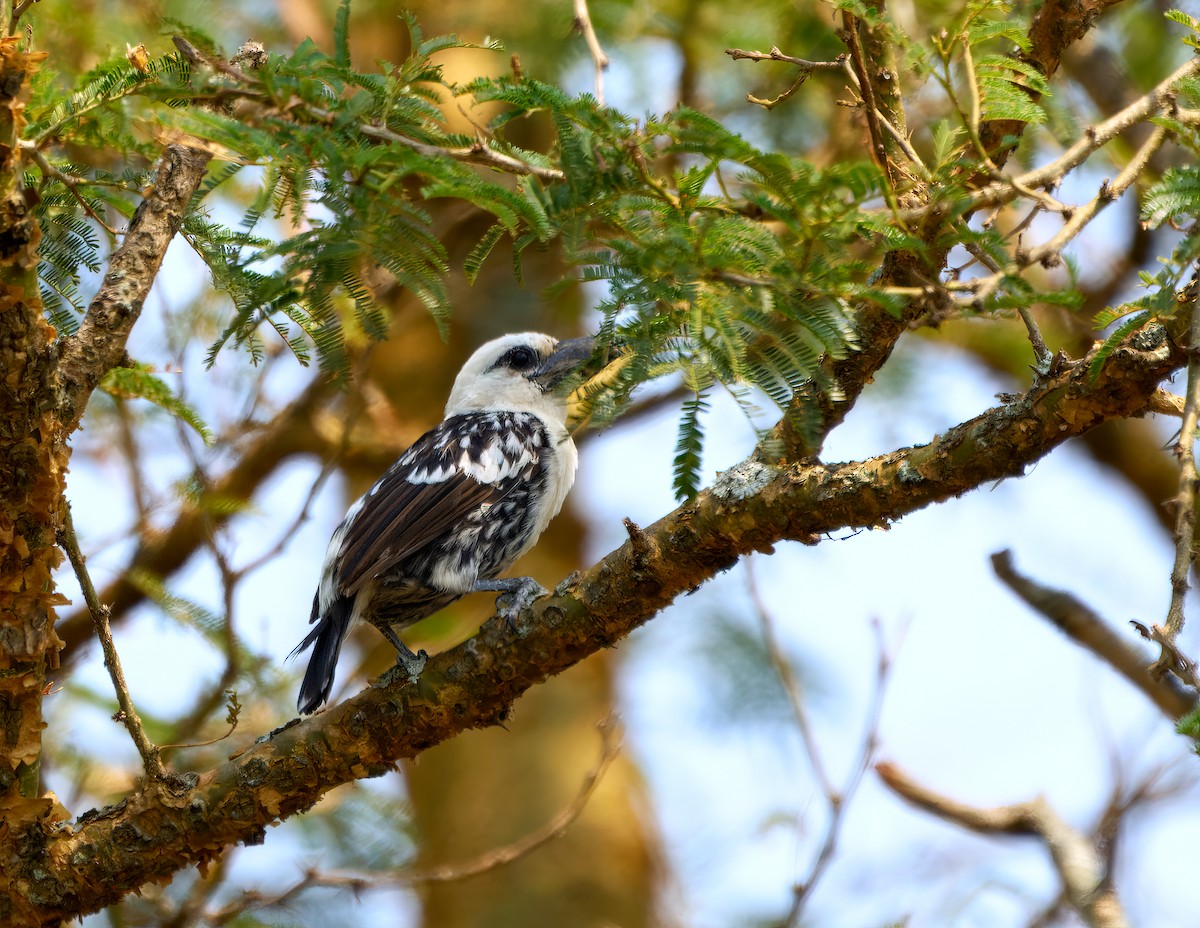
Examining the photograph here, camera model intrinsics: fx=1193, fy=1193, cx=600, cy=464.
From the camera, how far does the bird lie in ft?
13.8

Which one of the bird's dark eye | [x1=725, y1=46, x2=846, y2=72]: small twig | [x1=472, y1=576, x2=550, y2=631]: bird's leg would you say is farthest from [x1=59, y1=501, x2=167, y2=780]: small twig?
the bird's dark eye

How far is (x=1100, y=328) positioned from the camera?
8.07ft

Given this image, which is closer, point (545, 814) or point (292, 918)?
point (292, 918)

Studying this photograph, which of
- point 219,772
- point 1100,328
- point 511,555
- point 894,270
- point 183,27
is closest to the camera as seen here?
point 183,27

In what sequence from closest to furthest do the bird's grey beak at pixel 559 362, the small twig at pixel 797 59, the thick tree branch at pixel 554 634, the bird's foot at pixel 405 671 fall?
the thick tree branch at pixel 554 634
the small twig at pixel 797 59
the bird's foot at pixel 405 671
the bird's grey beak at pixel 559 362

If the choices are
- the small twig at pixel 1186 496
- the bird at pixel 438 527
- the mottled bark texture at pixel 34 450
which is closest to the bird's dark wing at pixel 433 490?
the bird at pixel 438 527

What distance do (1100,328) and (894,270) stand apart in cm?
62

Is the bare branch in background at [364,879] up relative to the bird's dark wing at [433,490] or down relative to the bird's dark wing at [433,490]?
down

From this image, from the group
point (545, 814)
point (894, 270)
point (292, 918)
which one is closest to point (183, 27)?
point (894, 270)

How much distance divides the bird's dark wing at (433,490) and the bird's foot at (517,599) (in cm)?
48

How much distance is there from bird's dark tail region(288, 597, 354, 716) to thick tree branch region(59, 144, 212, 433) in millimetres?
1391

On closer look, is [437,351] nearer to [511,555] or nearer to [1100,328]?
[511,555]

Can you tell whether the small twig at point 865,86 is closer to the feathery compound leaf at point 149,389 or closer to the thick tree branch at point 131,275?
the thick tree branch at point 131,275

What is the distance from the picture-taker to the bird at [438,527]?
13.8 feet
